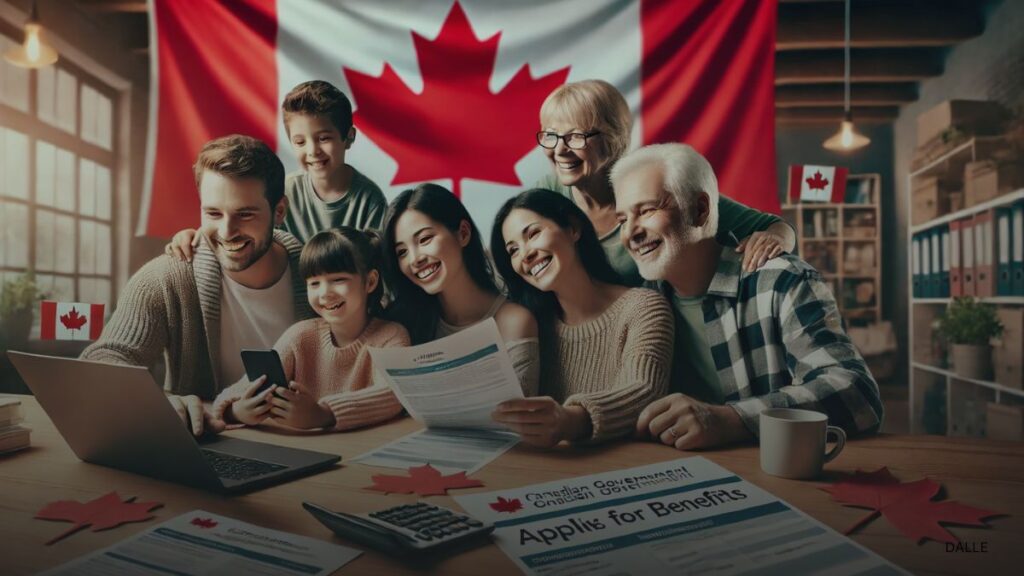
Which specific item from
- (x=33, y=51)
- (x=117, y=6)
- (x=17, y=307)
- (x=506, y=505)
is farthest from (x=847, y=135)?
(x=17, y=307)

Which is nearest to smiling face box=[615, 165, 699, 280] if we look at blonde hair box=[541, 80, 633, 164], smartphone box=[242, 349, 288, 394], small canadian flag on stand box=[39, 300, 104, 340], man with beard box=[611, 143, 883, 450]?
man with beard box=[611, 143, 883, 450]

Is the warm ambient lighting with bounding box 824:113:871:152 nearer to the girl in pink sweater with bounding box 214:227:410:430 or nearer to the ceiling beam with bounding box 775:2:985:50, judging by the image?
the ceiling beam with bounding box 775:2:985:50

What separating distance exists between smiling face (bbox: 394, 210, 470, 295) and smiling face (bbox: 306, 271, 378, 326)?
10cm

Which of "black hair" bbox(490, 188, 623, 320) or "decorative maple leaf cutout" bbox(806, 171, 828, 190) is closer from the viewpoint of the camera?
"black hair" bbox(490, 188, 623, 320)

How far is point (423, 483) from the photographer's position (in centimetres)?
94

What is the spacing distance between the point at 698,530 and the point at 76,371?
34.0 inches

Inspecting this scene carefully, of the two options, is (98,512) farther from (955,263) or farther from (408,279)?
(955,263)

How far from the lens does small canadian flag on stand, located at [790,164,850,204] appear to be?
1627mm

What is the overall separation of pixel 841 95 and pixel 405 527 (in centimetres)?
163

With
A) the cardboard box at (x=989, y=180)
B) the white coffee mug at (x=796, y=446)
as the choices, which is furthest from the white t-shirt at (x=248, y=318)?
the cardboard box at (x=989, y=180)

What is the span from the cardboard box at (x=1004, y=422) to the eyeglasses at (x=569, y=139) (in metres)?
1.39

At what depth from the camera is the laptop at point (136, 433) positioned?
0.90m

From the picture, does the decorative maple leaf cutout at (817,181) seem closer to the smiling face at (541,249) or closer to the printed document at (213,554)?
the smiling face at (541,249)

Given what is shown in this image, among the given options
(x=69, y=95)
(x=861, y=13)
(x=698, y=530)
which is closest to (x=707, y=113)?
(x=861, y=13)
